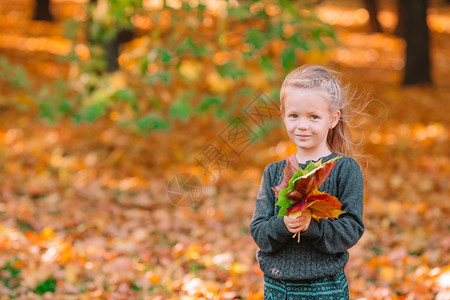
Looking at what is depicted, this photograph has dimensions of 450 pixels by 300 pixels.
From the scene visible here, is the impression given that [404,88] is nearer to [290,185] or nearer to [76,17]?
[76,17]

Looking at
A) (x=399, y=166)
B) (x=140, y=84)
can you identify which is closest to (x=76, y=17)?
(x=140, y=84)

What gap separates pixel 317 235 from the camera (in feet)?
6.66

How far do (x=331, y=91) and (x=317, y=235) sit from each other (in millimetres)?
527

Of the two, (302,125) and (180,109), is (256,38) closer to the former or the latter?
(180,109)

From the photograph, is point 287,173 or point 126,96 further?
point 126,96

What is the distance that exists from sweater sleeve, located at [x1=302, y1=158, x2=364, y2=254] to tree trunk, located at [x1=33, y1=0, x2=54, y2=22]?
1759 centimetres

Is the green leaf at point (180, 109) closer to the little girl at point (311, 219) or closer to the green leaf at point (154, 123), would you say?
the green leaf at point (154, 123)

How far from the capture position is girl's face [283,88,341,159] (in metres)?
2.09

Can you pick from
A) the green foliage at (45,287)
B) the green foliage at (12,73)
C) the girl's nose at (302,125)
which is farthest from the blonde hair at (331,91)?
the green foliage at (12,73)

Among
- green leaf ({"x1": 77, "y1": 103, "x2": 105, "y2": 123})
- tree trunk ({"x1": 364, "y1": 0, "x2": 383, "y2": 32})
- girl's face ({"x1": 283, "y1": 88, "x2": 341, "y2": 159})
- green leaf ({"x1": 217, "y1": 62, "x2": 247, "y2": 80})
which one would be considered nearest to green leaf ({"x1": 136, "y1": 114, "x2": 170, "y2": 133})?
green leaf ({"x1": 77, "y1": 103, "x2": 105, "y2": 123})

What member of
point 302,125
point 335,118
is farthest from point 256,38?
point 302,125

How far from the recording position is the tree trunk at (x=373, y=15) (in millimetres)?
17031

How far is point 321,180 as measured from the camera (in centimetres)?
189

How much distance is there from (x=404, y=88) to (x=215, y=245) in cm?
787
